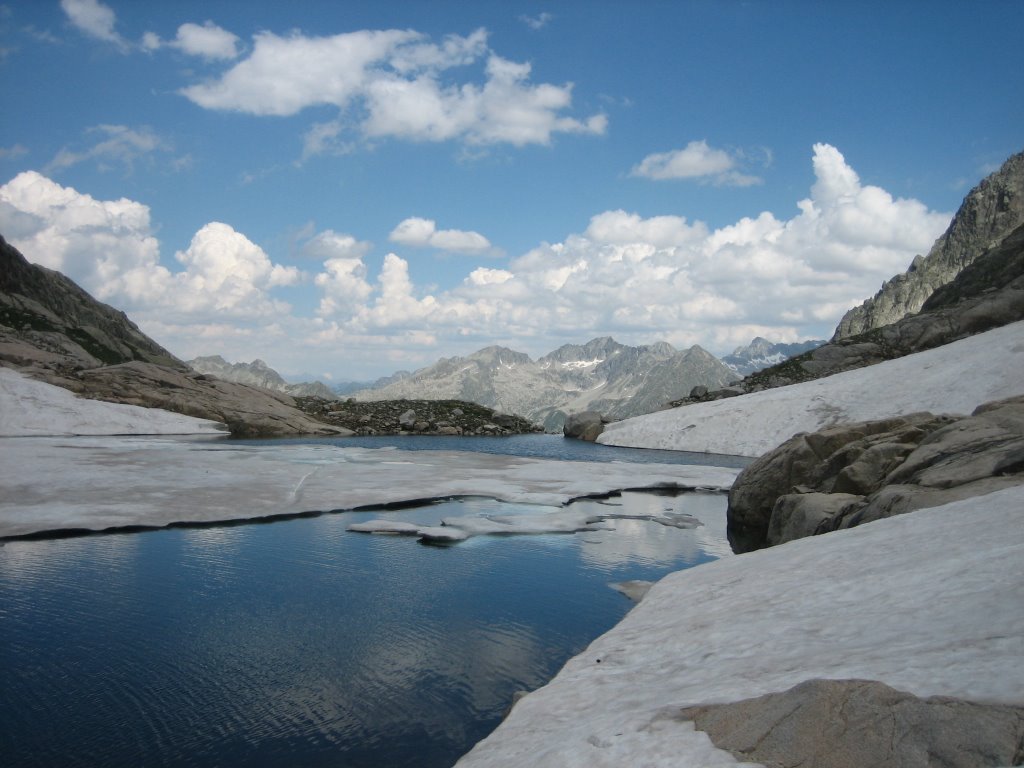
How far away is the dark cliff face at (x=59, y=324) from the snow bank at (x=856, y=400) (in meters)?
65.7

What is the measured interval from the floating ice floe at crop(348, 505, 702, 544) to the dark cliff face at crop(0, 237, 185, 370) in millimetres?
58382

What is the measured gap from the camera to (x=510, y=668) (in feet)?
44.8

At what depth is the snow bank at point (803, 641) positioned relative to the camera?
735 cm

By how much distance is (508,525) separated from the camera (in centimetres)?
2602

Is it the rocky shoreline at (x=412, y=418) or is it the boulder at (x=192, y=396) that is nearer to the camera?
the boulder at (x=192, y=396)

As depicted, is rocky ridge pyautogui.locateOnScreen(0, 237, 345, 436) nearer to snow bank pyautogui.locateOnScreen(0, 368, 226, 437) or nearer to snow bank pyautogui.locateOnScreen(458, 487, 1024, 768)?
snow bank pyautogui.locateOnScreen(0, 368, 226, 437)

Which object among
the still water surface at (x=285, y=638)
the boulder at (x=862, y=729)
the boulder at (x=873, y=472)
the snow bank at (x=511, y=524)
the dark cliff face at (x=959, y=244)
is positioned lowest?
the still water surface at (x=285, y=638)

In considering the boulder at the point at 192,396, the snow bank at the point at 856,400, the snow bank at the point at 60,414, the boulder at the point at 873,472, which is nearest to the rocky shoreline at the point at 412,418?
the boulder at the point at 192,396

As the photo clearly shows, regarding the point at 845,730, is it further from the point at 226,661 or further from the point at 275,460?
the point at 275,460

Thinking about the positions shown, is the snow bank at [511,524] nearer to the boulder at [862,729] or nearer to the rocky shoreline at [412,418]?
the boulder at [862,729]

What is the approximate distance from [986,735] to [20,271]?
365 feet

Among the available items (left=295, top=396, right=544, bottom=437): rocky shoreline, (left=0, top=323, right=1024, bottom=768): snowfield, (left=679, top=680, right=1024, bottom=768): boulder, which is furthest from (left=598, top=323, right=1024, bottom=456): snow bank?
(left=679, top=680, right=1024, bottom=768): boulder

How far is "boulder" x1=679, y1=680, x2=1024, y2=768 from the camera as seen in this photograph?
18.9 ft

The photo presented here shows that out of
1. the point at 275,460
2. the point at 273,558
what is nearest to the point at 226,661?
the point at 273,558
